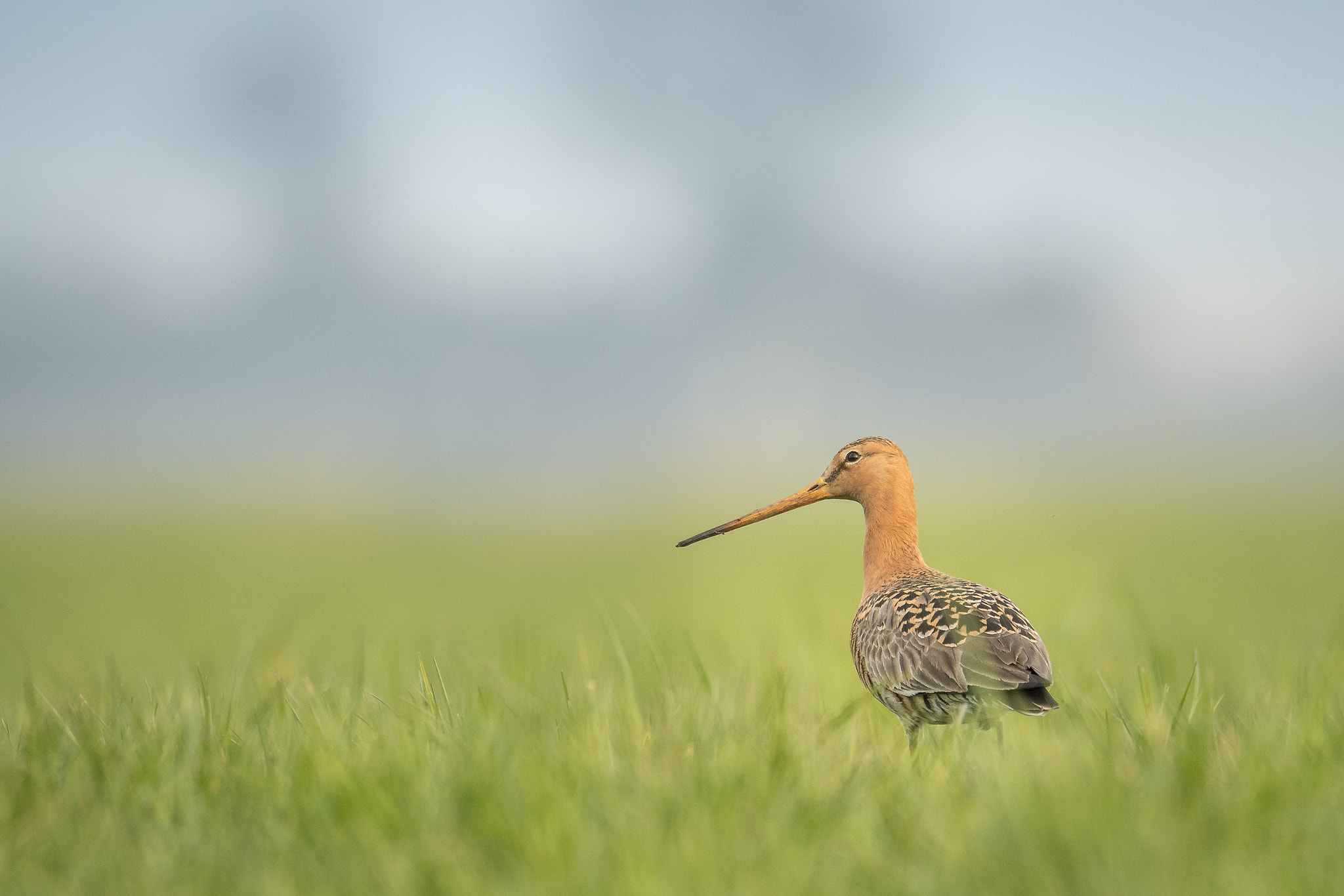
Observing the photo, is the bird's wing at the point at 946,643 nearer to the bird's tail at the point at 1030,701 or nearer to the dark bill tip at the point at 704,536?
the bird's tail at the point at 1030,701

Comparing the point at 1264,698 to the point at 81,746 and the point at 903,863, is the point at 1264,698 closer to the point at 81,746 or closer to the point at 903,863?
the point at 903,863

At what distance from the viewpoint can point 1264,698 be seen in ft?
15.0

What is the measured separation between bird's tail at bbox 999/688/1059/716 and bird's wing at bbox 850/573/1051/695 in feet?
0.15

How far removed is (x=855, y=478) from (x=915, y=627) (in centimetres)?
107

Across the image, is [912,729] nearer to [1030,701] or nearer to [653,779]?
[1030,701]

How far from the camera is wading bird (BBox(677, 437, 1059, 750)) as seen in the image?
178 inches

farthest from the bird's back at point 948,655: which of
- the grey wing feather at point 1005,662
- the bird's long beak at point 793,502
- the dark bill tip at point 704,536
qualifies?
the dark bill tip at point 704,536

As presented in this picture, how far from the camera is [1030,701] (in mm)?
4441

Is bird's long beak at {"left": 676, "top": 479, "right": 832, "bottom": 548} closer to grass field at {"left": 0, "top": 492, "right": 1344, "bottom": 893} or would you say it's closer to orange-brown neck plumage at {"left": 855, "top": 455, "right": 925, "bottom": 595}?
orange-brown neck plumage at {"left": 855, "top": 455, "right": 925, "bottom": 595}

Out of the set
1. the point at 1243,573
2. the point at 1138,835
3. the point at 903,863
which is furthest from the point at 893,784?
the point at 1243,573

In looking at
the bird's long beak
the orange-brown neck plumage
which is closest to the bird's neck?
the orange-brown neck plumage

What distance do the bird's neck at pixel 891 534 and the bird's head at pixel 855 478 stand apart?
4cm

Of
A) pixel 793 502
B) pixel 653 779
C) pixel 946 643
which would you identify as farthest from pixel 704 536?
pixel 653 779

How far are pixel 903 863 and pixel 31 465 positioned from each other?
460ft
